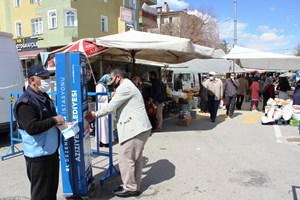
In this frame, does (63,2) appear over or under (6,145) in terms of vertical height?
over

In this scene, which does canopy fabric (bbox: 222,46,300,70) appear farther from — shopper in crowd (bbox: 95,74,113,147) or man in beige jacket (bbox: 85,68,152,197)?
man in beige jacket (bbox: 85,68,152,197)

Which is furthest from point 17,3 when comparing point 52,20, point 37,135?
point 37,135

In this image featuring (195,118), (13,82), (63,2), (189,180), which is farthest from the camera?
(63,2)

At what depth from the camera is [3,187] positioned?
4516 mm

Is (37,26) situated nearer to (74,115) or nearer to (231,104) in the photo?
(231,104)

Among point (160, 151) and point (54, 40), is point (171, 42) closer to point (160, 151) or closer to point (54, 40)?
point (160, 151)

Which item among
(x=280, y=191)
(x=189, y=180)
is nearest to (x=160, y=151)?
(x=189, y=180)

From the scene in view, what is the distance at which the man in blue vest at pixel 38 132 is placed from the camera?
2.83 meters

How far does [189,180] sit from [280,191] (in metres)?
1.36

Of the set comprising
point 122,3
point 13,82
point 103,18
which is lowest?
point 13,82

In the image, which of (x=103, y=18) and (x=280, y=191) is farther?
(x=103, y=18)

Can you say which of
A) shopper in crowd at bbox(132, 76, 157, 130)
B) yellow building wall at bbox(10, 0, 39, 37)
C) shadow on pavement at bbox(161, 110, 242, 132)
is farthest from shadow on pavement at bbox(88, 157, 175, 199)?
yellow building wall at bbox(10, 0, 39, 37)

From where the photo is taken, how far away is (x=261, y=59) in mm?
17312

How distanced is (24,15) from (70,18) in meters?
5.58
